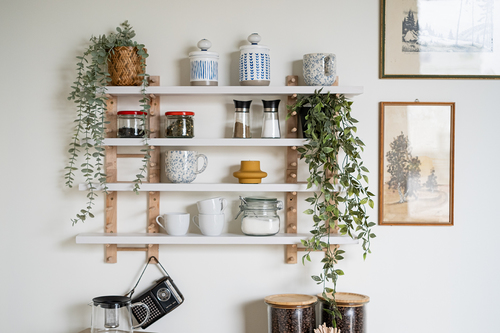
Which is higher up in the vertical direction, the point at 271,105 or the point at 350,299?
the point at 271,105

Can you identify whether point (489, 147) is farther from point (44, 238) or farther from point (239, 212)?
point (44, 238)

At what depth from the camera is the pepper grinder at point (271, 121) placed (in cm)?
190

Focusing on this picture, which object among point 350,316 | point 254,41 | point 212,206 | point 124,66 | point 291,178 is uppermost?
point 254,41

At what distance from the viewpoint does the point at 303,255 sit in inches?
79.0

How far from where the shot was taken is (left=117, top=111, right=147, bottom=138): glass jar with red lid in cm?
189

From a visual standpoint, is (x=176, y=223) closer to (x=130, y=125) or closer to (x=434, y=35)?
(x=130, y=125)

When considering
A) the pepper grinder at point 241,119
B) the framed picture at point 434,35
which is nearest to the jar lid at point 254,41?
the pepper grinder at point 241,119

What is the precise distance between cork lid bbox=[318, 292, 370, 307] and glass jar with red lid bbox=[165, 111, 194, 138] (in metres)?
0.96

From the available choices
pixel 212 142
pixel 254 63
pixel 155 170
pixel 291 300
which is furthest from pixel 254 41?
pixel 291 300

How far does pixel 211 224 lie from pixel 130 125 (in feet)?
1.88

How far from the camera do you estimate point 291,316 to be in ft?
5.79

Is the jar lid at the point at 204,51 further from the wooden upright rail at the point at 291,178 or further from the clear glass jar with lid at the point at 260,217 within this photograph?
the clear glass jar with lid at the point at 260,217

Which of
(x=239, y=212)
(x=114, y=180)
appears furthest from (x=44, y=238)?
(x=239, y=212)

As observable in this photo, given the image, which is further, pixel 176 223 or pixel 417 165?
pixel 417 165
